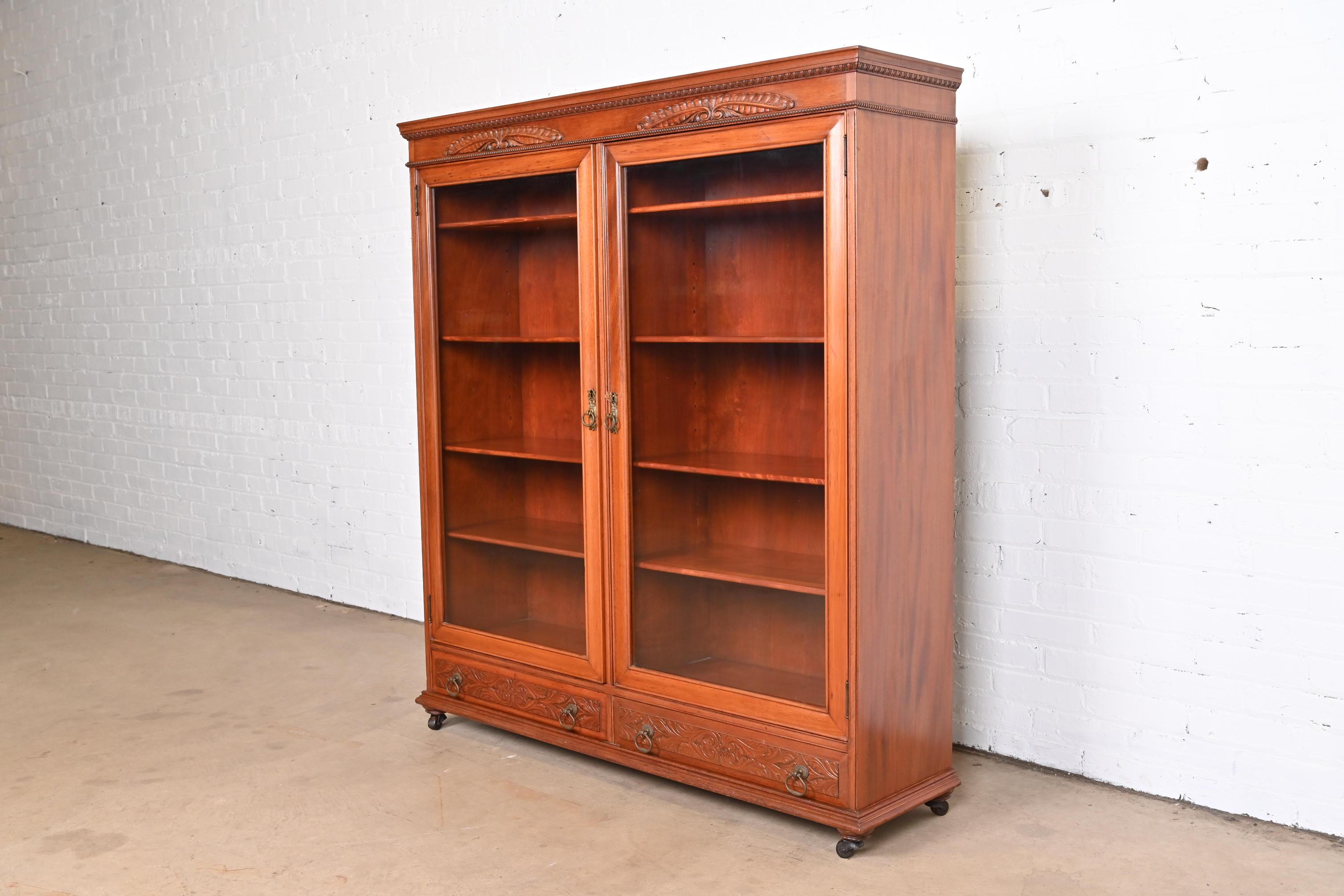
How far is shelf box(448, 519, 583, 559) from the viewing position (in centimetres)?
374

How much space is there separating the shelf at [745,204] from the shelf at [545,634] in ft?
4.05

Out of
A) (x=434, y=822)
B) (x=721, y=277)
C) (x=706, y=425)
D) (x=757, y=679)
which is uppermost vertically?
(x=721, y=277)

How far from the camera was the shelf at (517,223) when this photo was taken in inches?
143

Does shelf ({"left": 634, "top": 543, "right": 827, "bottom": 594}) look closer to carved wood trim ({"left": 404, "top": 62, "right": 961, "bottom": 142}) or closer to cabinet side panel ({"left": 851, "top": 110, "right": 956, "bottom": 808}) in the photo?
cabinet side panel ({"left": 851, "top": 110, "right": 956, "bottom": 808})

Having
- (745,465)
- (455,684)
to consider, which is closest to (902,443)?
(745,465)

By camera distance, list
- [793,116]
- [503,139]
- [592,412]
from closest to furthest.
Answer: [793,116]
[592,412]
[503,139]

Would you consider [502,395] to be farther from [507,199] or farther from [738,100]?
[738,100]

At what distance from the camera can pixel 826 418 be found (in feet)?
9.95

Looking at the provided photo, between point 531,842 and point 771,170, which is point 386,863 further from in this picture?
point 771,170

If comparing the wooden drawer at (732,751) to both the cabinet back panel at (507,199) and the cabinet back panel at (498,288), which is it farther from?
the cabinet back panel at (507,199)

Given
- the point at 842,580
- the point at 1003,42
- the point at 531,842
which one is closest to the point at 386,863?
the point at 531,842

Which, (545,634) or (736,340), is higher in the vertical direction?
(736,340)

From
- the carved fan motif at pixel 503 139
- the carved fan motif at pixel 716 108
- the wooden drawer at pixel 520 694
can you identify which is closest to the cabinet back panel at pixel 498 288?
the carved fan motif at pixel 503 139

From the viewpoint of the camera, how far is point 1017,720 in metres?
3.64
